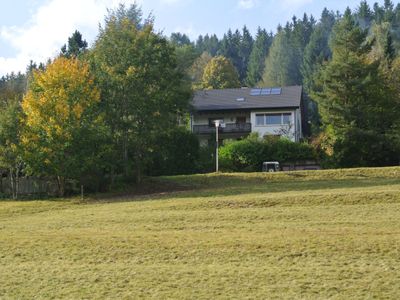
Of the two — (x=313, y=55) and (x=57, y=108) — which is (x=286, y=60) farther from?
(x=57, y=108)

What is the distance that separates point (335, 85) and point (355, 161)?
19.3ft

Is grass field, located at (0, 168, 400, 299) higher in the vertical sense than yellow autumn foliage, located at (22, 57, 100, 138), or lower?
lower

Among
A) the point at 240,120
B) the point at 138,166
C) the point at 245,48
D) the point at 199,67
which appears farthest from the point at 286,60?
the point at 138,166

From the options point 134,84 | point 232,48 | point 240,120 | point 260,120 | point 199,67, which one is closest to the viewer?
point 134,84

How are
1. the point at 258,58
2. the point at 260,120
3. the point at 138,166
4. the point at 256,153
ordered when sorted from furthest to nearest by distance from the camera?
1. the point at 258,58
2. the point at 260,120
3. the point at 256,153
4. the point at 138,166

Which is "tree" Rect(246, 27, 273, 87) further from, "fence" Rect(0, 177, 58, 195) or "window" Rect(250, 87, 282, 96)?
"fence" Rect(0, 177, 58, 195)

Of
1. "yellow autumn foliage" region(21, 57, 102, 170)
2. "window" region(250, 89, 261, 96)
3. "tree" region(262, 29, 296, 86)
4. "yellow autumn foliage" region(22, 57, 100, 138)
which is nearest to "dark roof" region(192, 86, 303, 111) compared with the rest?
"window" region(250, 89, 261, 96)

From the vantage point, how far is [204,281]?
9.48 m

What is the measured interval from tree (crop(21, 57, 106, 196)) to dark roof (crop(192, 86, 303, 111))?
21.0 metres

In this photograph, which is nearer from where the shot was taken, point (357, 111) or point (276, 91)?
point (357, 111)

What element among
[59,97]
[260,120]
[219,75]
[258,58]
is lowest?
[59,97]

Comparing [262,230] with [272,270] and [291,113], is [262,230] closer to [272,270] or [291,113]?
[272,270]

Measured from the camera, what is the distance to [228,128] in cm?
5212

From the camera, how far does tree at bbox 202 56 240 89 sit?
266 feet
